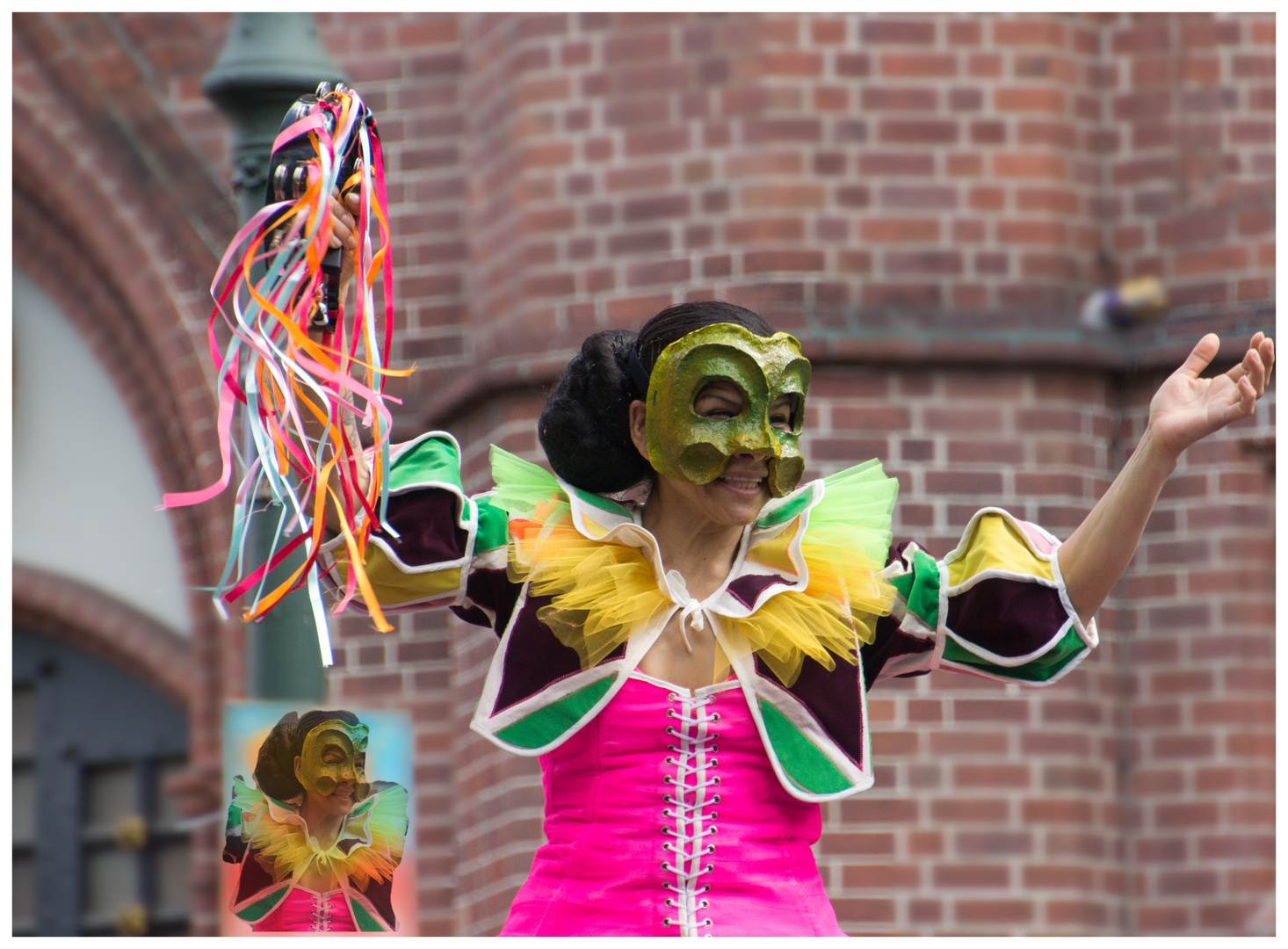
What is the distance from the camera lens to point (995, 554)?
9.54ft

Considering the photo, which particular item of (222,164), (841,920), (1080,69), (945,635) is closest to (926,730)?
(841,920)

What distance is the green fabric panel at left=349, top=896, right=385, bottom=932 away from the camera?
3.21 meters

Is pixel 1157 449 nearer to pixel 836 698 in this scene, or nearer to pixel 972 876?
pixel 836 698

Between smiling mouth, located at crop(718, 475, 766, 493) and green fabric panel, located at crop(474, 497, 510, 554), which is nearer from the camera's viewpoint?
smiling mouth, located at crop(718, 475, 766, 493)

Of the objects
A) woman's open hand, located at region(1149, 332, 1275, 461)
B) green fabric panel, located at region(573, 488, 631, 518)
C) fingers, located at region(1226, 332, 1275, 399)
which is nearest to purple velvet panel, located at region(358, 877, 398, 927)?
green fabric panel, located at region(573, 488, 631, 518)

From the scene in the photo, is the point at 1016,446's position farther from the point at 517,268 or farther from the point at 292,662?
the point at 292,662

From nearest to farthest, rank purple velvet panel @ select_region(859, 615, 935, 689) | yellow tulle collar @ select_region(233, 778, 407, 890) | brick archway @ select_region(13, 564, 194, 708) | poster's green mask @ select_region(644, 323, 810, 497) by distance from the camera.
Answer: poster's green mask @ select_region(644, 323, 810, 497), purple velvet panel @ select_region(859, 615, 935, 689), yellow tulle collar @ select_region(233, 778, 407, 890), brick archway @ select_region(13, 564, 194, 708)

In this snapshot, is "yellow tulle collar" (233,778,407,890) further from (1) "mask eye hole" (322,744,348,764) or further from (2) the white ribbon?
(2) the white ribbon

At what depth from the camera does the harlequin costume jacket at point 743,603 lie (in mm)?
2852

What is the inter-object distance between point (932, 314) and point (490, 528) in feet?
8.02

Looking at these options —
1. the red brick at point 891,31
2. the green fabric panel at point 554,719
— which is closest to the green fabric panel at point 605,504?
the green fabric panel at point 554,719

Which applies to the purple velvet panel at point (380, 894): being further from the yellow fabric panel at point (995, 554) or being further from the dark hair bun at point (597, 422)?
the yellow fabric panel at point (995, 554)

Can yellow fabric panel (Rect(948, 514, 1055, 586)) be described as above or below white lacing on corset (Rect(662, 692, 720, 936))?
above

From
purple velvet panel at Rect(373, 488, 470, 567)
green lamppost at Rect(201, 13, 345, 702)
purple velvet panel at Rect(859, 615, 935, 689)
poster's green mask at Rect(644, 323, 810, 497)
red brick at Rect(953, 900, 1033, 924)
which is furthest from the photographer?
red brick at Rect(953, 900, 1033, 924)
